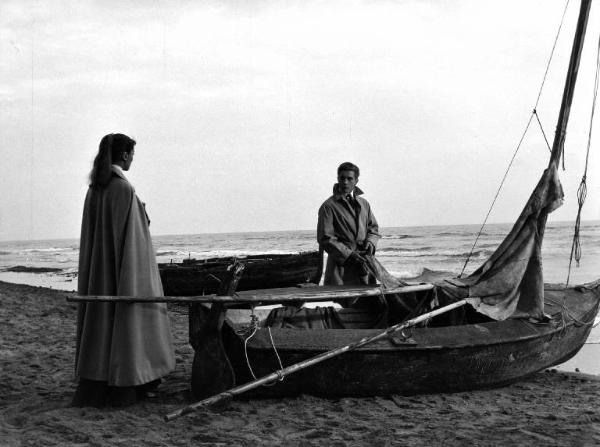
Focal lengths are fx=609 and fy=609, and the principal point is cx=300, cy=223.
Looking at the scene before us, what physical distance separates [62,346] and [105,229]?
3.33 m

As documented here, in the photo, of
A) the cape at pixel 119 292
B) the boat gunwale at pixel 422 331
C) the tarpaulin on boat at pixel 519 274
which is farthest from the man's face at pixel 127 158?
the tarpaulin on boat at pixel 519 274

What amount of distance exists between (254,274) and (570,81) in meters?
4.97

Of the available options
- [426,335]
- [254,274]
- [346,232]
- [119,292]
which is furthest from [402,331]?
[254,274]

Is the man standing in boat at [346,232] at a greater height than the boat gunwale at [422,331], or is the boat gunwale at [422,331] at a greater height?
the man standing in boat at [346,232]

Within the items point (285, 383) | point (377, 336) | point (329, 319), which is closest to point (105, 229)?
point (285, 383)

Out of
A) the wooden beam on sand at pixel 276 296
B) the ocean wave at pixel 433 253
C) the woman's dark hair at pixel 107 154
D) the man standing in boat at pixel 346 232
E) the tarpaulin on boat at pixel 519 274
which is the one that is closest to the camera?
the wooden beam on sand at pixel 276 296

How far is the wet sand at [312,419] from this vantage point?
139 inches

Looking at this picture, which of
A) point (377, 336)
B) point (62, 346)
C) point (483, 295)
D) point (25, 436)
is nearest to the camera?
point (25, 436)

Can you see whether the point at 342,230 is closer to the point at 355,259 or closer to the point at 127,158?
the point at 355,259

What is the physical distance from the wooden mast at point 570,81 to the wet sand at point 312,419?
7.17 feet

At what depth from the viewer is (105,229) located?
4008 millimetres

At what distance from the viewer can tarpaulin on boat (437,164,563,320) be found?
515 centimetres

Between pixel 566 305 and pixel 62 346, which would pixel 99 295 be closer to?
pixel 62 346

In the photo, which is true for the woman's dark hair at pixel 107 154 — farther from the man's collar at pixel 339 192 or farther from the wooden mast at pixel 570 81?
the wooden mast at pixel 570 81
